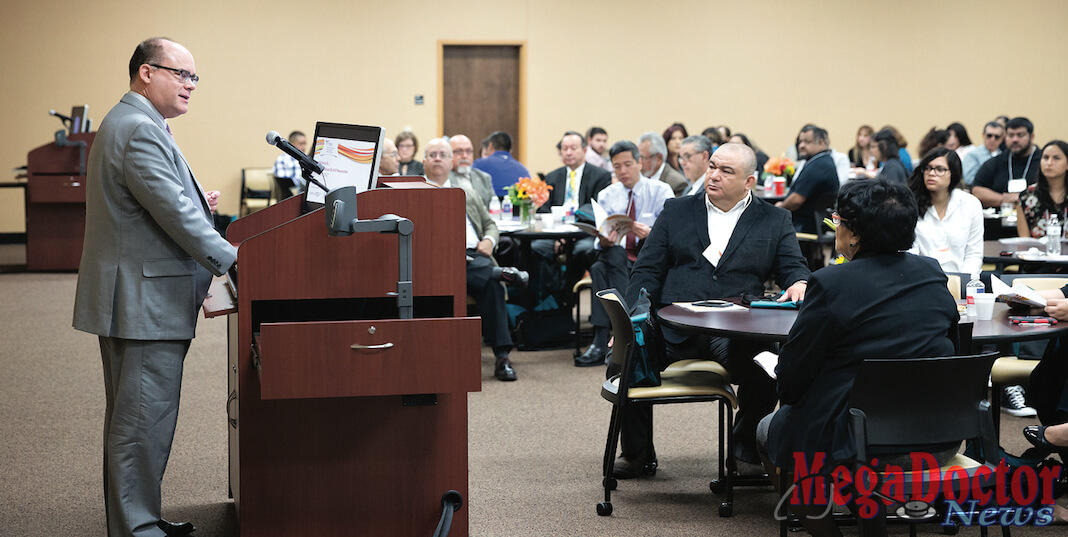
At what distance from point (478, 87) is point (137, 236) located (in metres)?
9.97

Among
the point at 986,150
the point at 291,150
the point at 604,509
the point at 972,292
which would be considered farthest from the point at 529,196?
the point at 986,150

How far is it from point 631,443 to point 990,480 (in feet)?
4.88

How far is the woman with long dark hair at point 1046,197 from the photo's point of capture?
17.9ft

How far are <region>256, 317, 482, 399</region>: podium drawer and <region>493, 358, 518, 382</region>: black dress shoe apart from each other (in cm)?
301

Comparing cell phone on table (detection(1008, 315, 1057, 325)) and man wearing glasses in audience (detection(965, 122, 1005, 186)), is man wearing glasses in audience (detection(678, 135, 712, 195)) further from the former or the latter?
man wearing glasses in audience (detection(965, 122, 1005, 186))

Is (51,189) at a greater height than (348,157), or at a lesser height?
lesser

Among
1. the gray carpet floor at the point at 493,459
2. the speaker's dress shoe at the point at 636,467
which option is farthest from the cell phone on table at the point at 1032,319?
the speaker's dress shoe at the point at 636,467

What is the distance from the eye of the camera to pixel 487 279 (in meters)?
5.61

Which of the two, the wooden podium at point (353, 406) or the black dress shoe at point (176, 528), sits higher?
the wooden podium at point (353, 406)

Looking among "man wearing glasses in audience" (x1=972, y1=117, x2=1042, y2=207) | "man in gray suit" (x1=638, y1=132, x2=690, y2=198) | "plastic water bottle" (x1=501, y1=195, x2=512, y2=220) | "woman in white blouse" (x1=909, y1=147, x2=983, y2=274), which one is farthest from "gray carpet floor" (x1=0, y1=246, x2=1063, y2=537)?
"man wearing glasses in audience" (x1=972, y1=117, x2=1042, y2=207)

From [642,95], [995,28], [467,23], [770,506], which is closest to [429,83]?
[467,23]

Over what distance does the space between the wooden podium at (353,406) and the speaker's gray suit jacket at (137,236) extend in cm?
18

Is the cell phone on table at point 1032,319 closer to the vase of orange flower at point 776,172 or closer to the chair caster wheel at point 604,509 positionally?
the chair caster wheel at point 604,509

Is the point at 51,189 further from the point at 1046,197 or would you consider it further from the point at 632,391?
the point at 1046,197
